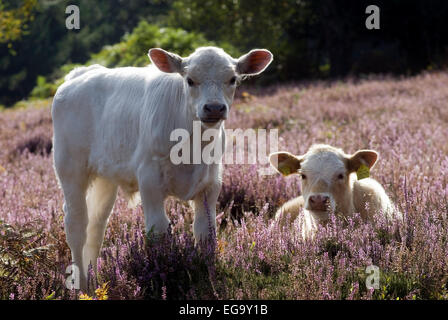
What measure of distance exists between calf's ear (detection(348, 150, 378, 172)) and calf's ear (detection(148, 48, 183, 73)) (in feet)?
6.16

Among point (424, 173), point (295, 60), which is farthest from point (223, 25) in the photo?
point (424, 173)

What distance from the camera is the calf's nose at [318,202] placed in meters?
4.57

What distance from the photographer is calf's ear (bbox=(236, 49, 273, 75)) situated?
4.06 metres

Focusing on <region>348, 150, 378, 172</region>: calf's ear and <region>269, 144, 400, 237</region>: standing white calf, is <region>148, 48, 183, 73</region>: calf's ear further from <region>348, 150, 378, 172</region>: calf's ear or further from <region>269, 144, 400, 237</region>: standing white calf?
<region>348, 150, 378, 172</region>: calf's ear

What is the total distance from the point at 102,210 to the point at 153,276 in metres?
1.48

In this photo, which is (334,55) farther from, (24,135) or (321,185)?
(321,185)

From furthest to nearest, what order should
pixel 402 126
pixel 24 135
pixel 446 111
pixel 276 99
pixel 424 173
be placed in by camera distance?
pixel 276 99, pixel 24 135, pixel 446 111, pixel 402 126, pixel 424 173

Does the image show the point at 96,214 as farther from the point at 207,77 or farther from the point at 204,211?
the point at 207,77

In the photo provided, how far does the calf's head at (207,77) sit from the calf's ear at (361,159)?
1.52m

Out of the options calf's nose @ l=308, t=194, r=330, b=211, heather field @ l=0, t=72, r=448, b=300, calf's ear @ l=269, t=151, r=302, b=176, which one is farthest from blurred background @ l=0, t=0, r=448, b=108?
calf's nose @ l=308, t=194, r=330, b=211

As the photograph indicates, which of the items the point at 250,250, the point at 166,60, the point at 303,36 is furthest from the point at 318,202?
the point at 303,36

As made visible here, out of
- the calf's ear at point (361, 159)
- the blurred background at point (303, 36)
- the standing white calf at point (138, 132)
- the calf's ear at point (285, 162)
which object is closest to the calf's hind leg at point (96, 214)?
the standing white calf at point (138, 132)

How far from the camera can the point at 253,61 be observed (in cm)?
414

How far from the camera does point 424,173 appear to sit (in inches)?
221
